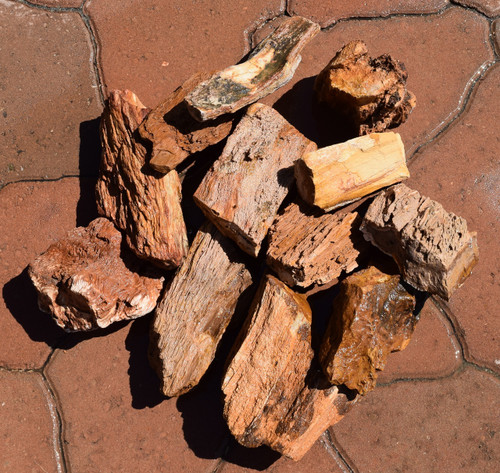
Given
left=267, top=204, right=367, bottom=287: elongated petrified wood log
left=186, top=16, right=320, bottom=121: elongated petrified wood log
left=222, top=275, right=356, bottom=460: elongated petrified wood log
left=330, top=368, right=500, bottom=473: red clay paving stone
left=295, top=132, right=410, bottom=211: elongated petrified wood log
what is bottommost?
left=330, top=368, right=500, bottom=473: red clay paving stone

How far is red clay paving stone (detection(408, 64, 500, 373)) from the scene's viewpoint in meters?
2.18

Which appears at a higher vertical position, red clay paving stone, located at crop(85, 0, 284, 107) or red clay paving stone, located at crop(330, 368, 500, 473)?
red clay paving stone, located at crop(85, 0, 284, 107)

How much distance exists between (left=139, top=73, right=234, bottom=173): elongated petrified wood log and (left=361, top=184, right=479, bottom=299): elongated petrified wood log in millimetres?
621

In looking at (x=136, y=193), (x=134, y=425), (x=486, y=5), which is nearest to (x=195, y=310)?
(x=136, y=193)

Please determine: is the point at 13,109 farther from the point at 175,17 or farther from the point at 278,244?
the point at 278,244

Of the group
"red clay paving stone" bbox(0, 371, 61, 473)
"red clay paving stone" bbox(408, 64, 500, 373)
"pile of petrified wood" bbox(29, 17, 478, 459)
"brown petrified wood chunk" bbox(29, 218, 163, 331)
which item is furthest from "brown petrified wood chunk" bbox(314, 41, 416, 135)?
"red clay paving stone" bbox(0, 371, 61, 473)

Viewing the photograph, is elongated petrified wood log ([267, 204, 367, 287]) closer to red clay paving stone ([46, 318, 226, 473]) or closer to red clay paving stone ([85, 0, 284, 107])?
red clay paving stone ([46, 318, 226, 473])

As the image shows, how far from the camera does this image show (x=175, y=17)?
86.8 inches

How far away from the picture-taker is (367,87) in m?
1.86

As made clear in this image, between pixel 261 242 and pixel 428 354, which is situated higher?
pixel 261 242

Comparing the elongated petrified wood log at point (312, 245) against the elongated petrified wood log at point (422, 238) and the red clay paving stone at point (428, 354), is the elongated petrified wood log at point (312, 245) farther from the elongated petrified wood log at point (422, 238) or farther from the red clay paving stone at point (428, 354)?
the red clay paving stone at point (428, 354)

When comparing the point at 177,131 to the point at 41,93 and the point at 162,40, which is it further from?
the point at 41,93

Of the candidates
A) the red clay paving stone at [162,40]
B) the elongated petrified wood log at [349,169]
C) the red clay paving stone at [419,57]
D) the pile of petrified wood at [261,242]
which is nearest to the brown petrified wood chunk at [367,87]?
the pile of petrified wood at [261,242]

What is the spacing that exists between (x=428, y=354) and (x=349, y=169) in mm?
874
